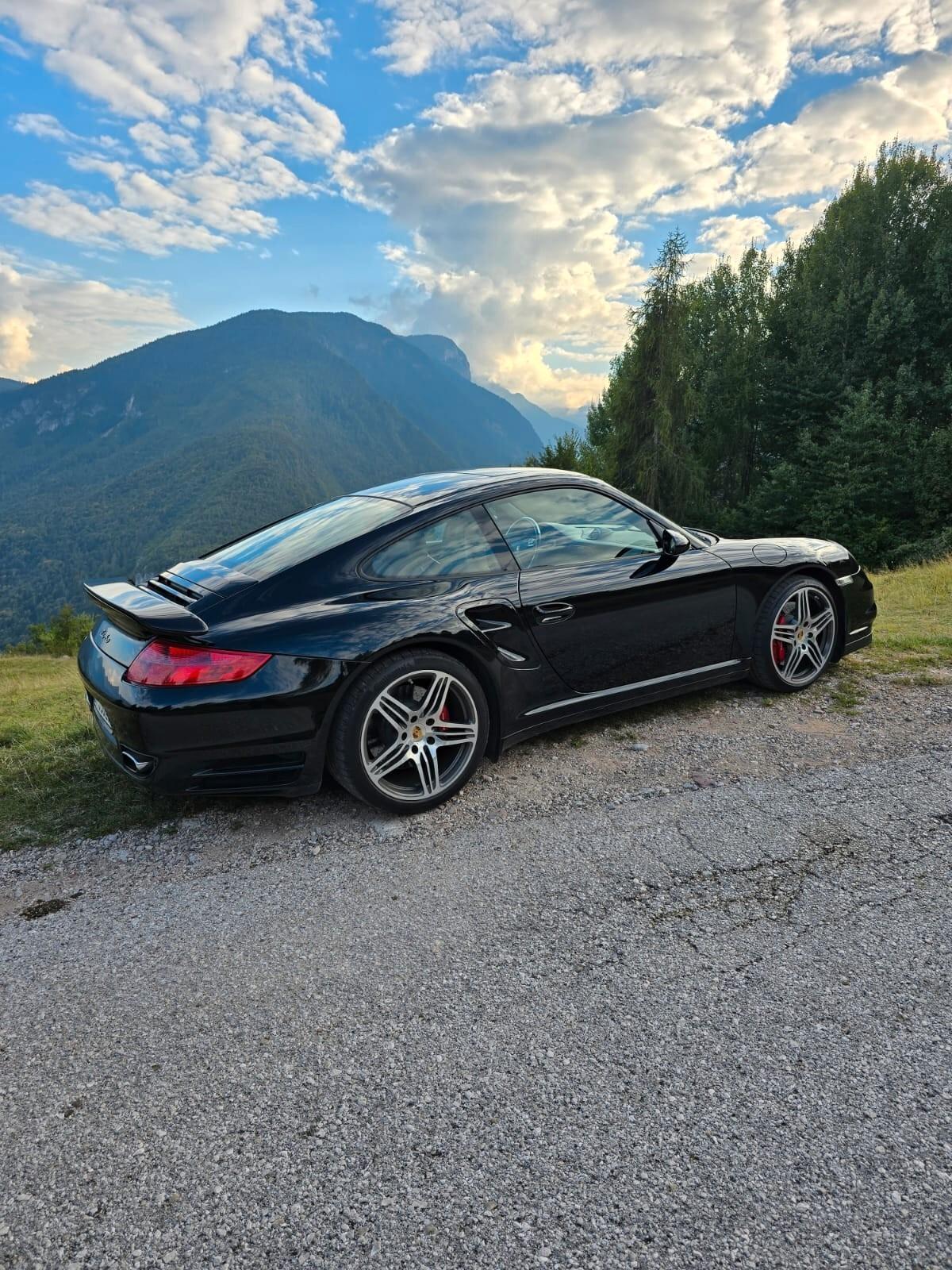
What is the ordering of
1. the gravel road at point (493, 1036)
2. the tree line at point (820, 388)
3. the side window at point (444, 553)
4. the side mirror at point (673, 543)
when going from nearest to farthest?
the gravel road at point (493, 1036) → the side window at point (444, 553) → the side mirror at point (673, 543) → the tree line at point (820, 388)

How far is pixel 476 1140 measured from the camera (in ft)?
5.16

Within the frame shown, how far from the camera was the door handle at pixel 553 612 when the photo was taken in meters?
3.43

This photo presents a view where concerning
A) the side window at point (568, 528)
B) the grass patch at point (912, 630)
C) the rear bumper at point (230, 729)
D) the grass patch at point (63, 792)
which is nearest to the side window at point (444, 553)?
the side window at point (568, 528)

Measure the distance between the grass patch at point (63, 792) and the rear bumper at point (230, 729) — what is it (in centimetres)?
36

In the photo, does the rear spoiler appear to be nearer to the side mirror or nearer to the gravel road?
the gravel road

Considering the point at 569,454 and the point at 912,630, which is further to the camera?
the point at 569,454

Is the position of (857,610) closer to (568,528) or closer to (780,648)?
(780,648)

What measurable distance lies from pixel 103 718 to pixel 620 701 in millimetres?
2489

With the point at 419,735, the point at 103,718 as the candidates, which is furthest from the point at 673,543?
the point at 103,718

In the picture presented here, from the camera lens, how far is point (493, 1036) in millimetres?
1872

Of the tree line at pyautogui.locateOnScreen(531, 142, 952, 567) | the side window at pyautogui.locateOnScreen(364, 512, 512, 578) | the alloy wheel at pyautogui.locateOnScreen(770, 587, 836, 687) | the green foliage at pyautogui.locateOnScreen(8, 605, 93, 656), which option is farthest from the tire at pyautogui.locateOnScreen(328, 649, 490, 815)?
the green foliage at pyautogui.locateOnScreen(8, 605, 93, 656)

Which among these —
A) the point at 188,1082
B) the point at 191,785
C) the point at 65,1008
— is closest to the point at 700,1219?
the point at 188,1082

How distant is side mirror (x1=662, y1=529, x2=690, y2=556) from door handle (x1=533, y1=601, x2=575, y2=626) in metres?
0.78

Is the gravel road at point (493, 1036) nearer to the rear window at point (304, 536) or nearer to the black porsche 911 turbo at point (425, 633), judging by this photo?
the black porsche 911 turbo at point (425, 633)
